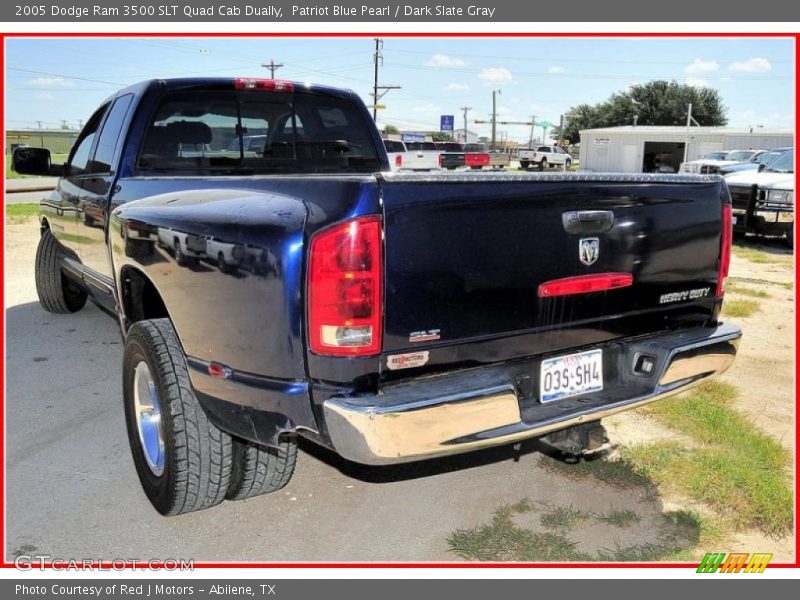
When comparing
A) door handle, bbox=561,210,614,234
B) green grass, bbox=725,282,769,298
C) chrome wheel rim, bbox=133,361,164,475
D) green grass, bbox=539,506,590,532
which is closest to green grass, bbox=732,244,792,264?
green grass, bbox=725,282,769,298

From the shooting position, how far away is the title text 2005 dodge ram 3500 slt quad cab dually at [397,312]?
2293 mm

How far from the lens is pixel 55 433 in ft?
13.2

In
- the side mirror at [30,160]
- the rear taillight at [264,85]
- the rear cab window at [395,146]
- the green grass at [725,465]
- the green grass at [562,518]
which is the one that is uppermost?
the rear cab window at [395,146]

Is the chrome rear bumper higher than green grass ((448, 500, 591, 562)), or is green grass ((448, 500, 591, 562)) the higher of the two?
the chrome rear bumper

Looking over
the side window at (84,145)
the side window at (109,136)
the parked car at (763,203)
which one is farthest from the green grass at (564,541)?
the parked car at (763,203)

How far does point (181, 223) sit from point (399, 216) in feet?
3.46

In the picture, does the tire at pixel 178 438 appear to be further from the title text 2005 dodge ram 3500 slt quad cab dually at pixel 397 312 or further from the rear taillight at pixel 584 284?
the rear taillight at pixel 584 284

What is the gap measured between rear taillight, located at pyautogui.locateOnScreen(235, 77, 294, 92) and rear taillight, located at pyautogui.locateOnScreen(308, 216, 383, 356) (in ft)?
8.32

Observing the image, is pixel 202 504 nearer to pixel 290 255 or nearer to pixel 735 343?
pixel 290 255

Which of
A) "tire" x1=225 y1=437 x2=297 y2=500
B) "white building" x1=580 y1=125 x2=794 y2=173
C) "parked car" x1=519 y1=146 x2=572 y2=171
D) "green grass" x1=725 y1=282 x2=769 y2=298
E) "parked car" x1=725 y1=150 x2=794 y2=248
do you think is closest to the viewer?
"tire" x1=225 y1=437 x2=297 y2=500

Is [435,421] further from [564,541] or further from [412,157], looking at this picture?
[412,157]

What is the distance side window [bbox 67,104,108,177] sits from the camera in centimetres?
496

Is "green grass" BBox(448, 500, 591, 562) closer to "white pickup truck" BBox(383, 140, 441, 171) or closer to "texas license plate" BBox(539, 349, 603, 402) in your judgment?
"texas license plate" BBox(539, 349, 603, 402)

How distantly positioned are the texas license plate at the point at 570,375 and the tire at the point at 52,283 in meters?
5.12
